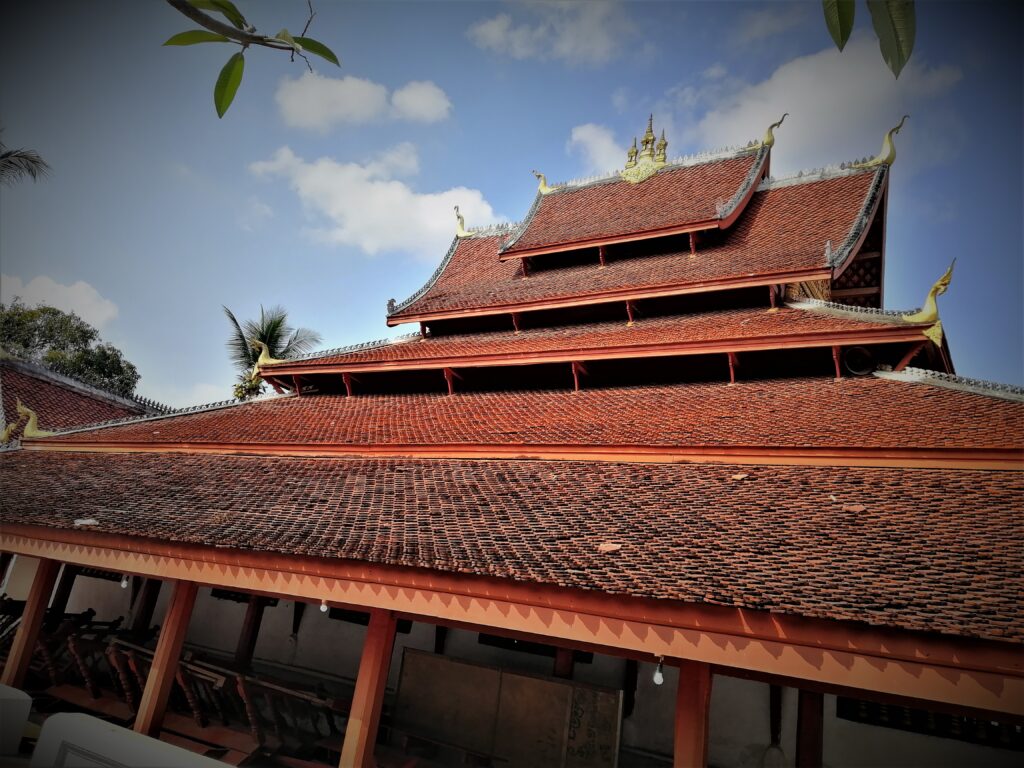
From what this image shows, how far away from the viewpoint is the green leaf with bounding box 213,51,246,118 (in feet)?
3.37

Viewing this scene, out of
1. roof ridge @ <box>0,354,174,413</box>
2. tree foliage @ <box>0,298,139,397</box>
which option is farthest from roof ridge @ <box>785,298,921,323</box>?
tree foliage @ <box>0,298,139,397</box>

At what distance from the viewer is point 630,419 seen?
611 cm

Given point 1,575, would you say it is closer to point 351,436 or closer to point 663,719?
point 351,436

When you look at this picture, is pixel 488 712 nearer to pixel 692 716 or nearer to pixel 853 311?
pixel 692 716

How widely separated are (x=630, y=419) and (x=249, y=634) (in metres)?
6.79

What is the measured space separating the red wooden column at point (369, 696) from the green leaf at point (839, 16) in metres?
4.75

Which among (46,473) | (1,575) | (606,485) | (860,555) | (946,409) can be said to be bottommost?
(1,575)

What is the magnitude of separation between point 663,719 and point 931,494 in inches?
169

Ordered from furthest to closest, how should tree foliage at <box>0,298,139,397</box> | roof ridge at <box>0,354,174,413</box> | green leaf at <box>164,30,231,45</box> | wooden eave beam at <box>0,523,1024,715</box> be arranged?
tree foliage at <box>0,298,139,397</box> → roof ridge at <box>0,354,174,413</box> → wooden eave beam at <box>0,523,1024,715</box> → green leaf at <box>164,30,231,45</box>

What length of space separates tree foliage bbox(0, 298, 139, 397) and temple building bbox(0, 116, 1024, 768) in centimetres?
2266

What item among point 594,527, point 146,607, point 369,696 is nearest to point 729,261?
point 594,527

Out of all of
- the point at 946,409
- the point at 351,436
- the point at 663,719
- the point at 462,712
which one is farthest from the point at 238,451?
the point at 946,409

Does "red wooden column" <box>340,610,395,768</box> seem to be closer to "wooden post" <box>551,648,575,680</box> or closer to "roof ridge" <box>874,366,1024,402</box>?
"wooden post" <box>551,648,575,680</box>

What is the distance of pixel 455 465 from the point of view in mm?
5898
